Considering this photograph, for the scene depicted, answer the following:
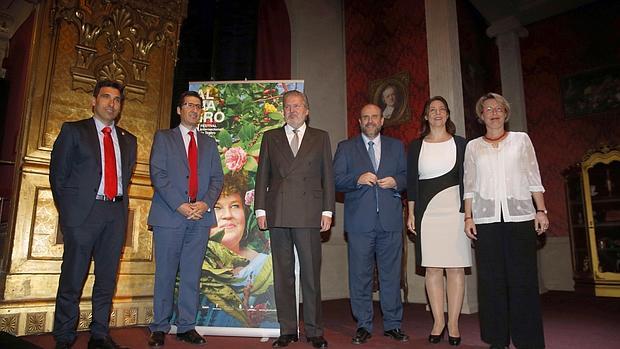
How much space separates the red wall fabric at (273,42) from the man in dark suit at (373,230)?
3.14 m

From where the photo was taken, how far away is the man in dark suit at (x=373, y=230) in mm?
2723

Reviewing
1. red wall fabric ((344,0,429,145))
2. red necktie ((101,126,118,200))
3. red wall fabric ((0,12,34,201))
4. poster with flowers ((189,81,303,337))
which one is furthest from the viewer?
red wall fabric ((344,0,429,145))

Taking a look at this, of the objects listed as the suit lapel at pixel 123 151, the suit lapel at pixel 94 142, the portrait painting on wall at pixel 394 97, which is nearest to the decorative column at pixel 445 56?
the portrait painting on wall at pixel 394 97

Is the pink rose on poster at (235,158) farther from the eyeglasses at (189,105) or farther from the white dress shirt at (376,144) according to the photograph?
the white dress shirt at (376,144)

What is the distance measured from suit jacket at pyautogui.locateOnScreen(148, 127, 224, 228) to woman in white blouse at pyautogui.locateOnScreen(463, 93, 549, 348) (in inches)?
66.0

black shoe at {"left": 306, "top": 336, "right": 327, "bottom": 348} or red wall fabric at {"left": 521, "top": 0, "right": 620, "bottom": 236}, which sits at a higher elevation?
red wall fabric at {"left": 521, "top": 0, "right": 620, "bottom": 236}

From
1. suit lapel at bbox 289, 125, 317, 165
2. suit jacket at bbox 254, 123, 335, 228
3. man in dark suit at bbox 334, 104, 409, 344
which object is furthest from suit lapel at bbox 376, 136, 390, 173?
suit lapel at bbox 289, 125, 317, 165

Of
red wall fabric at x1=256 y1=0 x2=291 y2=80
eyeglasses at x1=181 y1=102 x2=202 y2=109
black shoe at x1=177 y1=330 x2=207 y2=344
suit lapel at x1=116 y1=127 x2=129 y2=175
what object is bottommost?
black shoe at x1=177 y1=330 x2=207 y2=344

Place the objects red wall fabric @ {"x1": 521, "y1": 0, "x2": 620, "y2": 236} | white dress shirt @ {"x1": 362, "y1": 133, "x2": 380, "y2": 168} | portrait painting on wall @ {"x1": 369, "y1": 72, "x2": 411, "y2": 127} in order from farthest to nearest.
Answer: red wall fabric @ {"x1": 521, "y1": 0, "x2": 620, "y2": 236} < portrait painting on wall @ {"x1": 369, "y1": 72, "x2": 411, "y2": 127} < white dress shirt @ {"x1": 362, "y1": 133, "x2": 380, "y2": 168}

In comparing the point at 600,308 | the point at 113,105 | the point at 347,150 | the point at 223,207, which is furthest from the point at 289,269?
the point at 600,308

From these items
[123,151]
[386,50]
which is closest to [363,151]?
[123,151]

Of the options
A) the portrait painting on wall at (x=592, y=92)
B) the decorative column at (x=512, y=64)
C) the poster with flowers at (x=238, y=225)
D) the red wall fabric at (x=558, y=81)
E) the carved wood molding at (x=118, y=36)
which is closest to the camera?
the poster with flowers at (x=238, y=225)

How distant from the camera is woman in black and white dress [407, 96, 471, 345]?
2.61 metres

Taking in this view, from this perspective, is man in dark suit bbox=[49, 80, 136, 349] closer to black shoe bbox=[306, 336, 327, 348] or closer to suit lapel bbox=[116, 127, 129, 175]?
suit lapel bbox=[116, 127, 129, 175]
